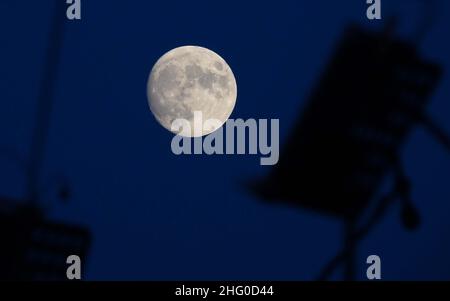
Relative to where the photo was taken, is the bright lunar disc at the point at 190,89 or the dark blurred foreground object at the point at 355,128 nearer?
the dark blurred foreground object at the point at 355,128

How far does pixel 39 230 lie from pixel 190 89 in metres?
4.90

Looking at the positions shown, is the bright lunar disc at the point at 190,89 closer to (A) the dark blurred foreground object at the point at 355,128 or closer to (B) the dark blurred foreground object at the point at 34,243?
(B) the dark blurred foreground object at the point at 34,243

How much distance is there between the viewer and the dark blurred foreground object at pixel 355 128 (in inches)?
373

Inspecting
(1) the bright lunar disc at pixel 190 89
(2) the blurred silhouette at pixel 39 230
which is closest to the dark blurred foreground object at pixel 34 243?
(2) the blurred silhouette at pixel 39 230

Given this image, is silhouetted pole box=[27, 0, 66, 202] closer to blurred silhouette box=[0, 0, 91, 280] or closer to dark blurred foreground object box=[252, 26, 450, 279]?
blurred silhouette box=[0, 0, 91, 280]

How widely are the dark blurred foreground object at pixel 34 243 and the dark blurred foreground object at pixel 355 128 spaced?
4.77 meters

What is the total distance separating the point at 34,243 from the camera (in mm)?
14094

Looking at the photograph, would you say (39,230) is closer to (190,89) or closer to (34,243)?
(34,243)

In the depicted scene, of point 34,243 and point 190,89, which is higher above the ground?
point 190,89

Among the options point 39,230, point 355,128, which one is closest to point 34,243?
point 39,230

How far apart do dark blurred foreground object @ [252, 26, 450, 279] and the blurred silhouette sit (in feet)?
15.4
